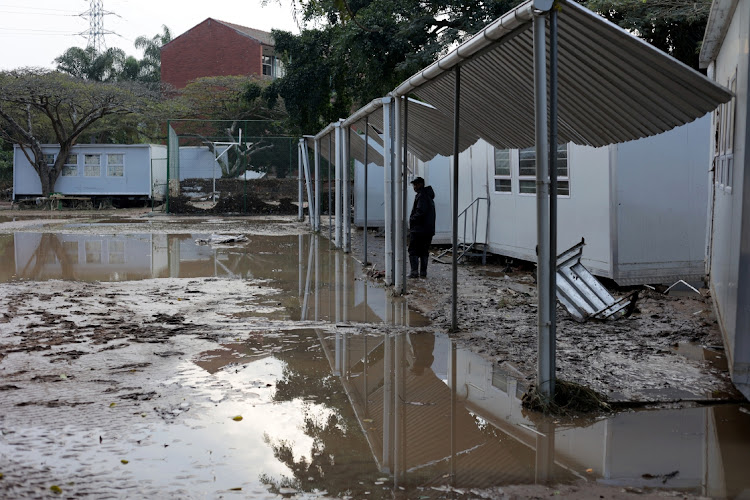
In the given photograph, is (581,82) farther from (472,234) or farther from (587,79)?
(472,234)

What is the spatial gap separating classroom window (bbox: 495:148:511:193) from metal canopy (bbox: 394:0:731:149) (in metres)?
4.79

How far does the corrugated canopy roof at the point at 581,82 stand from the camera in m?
5.54

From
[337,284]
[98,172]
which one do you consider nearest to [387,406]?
[337,284]

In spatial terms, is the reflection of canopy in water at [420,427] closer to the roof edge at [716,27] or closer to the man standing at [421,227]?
the roof edge at [716,27]

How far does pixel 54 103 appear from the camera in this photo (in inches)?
1417

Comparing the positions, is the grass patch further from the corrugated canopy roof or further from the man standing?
the man standing

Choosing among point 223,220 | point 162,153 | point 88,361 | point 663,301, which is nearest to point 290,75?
point 223,220

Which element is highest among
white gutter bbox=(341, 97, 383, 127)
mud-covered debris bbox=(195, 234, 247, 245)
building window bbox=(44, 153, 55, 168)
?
building window bbox=(44, 153, 55, 168)

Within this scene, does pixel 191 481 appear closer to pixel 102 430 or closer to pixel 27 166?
pixel 102 430

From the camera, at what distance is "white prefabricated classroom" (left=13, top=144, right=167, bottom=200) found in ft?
120

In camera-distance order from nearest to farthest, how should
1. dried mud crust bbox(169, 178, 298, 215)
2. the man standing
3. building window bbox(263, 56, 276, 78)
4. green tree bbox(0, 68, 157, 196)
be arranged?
1. the man standing
2. dried mud crust bbox(169, 178, 298, 215)
3. green tree bbox(0, 68, 157, 196)
4. building window bbox(263, 56, 276, 78)

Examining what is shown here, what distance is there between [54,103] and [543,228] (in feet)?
114

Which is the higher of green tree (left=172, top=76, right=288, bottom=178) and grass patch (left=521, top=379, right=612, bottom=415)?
green tree (left=172, top=76, right=288, bottom=178)

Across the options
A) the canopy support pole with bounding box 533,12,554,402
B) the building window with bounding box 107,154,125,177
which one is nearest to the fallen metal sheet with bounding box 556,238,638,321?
the canopy support pole with bounding box 533,12,554,402
